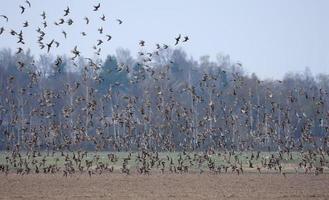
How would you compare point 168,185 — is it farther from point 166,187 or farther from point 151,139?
point 151,139

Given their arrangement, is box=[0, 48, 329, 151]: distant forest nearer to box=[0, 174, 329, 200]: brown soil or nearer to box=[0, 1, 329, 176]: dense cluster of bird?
box=[0, 1, 329, 176]: dense cluster of bird

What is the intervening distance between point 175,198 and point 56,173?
20.0m

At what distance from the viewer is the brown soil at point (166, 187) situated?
30750mm

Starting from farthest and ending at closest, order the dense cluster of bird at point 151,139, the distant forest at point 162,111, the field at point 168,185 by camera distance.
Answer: the distant forest at point 162,111 → the dense cluster of bird at point 151,139 → the field at point 168,185

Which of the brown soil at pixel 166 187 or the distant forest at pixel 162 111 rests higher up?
the distant forest at pixel 162 111

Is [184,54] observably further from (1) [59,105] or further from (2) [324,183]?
(2) [324,183]

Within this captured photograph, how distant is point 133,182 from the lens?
39406 millimetres

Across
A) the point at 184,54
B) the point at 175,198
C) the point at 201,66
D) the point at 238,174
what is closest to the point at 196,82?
the point at 201,66

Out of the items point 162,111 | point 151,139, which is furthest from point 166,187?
point 162,111

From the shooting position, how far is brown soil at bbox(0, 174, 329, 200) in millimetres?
30750

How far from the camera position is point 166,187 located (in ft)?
117

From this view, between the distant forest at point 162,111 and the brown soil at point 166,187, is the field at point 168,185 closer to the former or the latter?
the brown soil at point 166,187

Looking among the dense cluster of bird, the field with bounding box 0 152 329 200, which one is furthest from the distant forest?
the field with bounding box 0 152 329 200

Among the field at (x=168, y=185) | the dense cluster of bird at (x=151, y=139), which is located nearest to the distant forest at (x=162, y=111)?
the dense cluster of bird at (x=151, y=139)
